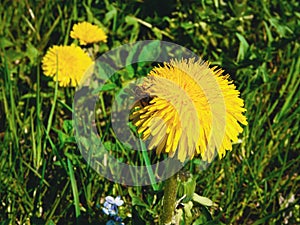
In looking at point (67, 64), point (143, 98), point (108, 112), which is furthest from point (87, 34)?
point (143, 98)

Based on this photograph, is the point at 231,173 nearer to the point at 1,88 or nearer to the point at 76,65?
the point at 76,65

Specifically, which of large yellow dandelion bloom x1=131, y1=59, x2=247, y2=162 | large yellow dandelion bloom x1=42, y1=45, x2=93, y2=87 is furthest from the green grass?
large yellow dandelion bloom x1=131, y1=59, x2=247, y2=162

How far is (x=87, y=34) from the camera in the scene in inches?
75.2

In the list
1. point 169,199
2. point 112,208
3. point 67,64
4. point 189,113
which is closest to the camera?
point 189,113

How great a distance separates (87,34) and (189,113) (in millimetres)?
940

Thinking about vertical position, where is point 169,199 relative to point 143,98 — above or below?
below

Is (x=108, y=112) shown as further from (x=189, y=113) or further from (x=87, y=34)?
(x=189, y=113)

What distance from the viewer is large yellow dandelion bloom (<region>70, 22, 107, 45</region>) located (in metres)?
1.90

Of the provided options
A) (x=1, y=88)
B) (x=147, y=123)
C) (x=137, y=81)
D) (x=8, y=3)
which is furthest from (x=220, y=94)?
(x=8, y=3)

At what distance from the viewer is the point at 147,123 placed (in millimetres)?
1061

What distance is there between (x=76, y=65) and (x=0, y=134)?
12.8 inches

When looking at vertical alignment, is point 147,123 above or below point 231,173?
above

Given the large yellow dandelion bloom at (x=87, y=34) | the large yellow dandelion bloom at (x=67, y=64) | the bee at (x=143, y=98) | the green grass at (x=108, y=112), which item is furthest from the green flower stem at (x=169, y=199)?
the large yellow dandelion bloom at (x=87, y=34)

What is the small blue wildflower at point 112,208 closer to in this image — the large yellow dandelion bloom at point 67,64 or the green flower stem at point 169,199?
the green flower stem at point 169,199
